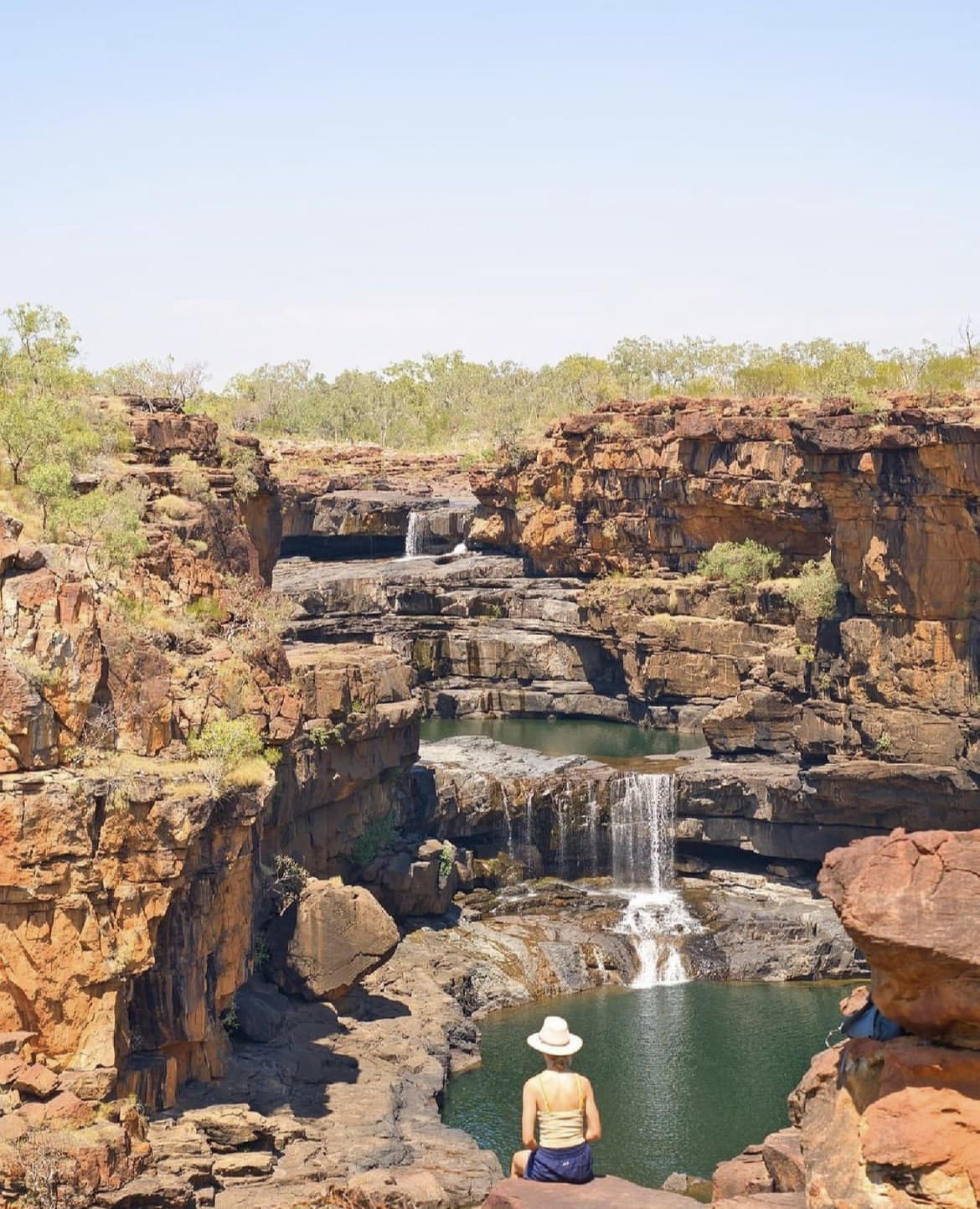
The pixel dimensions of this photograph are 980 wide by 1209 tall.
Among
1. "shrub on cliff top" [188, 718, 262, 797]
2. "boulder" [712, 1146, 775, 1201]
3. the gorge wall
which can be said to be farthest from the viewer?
"shrub on cliff top" [188, 718, 262, 797]

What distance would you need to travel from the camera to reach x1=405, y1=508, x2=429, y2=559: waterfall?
73375 millimetres

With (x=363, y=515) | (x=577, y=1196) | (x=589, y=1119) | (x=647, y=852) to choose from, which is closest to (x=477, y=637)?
(x=363, y=515)

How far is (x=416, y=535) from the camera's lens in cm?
7350

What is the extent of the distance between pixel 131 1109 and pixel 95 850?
3716 millimetres

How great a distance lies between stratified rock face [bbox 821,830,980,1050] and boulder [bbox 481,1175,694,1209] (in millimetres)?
2413

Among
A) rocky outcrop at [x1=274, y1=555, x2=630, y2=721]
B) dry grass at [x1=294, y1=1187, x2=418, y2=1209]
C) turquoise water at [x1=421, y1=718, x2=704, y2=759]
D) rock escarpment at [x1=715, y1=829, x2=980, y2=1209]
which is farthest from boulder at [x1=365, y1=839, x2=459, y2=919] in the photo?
rock escarpment at [x1=715, y1=829, x2=980, y2=1209]

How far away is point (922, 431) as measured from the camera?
1657 inches

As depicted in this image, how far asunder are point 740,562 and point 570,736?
855 centimetres

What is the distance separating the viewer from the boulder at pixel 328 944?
109 ft

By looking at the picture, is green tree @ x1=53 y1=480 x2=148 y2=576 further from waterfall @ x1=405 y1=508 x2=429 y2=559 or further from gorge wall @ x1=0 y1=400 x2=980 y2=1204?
waterfall @ x1=405 y1=508 x2=429 y2=559

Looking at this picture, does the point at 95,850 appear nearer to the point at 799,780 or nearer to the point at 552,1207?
the point at 552,1207

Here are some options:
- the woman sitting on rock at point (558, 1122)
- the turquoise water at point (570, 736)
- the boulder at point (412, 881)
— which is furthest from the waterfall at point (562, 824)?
the woman sitting on rock at point (558, 1122)

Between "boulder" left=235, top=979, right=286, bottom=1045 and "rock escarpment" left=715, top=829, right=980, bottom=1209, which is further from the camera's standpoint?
"boulder" left=235, top=979, right=286, bottom=1045

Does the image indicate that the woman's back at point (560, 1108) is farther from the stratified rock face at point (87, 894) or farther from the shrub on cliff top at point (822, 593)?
the shrub on cliff top at point (822, 593)
